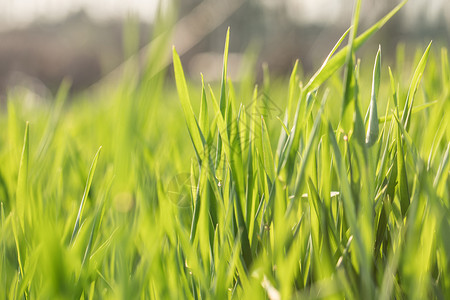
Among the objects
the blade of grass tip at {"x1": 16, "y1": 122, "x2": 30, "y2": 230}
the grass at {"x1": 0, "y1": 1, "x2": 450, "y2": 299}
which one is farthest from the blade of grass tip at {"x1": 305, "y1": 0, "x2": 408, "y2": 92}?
the blade of grass tip at {"x1": 16, "y1": 122, "x2": 30, "y2": 230}

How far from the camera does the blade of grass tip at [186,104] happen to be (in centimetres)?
31

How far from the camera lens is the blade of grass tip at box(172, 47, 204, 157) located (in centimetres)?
31

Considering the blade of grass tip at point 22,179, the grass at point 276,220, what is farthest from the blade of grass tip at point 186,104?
the blade of grass tip at point 22,179

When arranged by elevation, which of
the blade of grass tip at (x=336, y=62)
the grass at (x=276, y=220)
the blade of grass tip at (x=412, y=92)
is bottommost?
the grass at (x=276, y=220)

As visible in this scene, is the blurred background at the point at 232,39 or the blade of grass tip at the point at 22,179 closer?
the blade of grass tip at the point at 22,179

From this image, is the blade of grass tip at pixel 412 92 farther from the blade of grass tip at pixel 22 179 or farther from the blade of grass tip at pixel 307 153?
the blade of grass tip at pixel 22 179

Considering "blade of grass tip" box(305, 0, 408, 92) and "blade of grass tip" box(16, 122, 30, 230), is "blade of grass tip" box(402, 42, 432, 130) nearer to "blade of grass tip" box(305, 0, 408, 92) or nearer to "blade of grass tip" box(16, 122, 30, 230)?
"blade of grass tip" box(305, 0, 408, 92)

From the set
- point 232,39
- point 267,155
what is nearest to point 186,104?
point 267,155

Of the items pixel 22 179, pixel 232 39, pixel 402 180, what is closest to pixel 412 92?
pixel 402 180

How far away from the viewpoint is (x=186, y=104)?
1.01 ft

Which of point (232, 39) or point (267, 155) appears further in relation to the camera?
point (232, 39)

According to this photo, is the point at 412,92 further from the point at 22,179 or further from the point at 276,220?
the point at 22,179

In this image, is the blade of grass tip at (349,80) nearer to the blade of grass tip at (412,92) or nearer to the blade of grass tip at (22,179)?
the blade of grass tip at (412,92)

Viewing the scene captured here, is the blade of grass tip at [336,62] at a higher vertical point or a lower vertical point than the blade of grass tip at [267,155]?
higher
